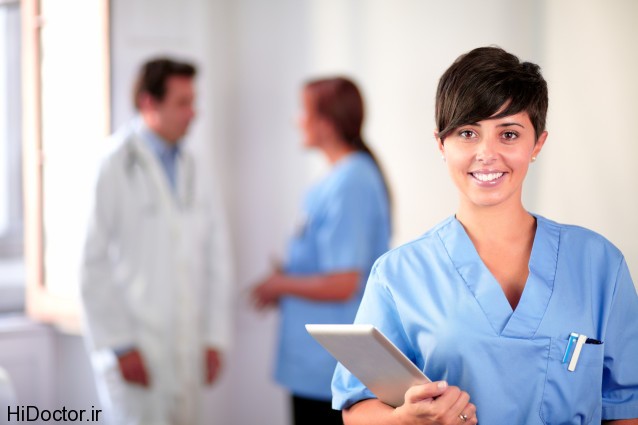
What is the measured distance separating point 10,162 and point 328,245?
189 cm

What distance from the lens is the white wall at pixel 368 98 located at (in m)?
1.61

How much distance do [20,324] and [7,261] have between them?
51 cm

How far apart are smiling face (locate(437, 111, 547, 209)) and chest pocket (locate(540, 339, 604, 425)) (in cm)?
21

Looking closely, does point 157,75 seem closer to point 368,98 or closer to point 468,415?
point 368,98

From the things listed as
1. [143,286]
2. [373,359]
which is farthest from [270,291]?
[373,359]

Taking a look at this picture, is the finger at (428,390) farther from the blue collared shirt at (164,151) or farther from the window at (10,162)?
the window at (10,162)

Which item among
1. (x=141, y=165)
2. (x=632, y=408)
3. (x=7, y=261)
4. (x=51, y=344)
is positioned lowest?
(x=51, y=344)

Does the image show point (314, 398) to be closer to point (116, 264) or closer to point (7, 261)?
point (116, 264)

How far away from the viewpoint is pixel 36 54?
316 cm

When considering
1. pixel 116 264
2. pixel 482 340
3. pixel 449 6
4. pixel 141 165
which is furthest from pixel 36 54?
pixel 482 340

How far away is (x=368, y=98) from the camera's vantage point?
2.90 metres

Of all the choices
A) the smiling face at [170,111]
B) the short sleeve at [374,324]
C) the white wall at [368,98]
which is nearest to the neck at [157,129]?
the smiling face at [170,111]

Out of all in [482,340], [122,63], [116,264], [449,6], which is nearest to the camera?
[482,340]

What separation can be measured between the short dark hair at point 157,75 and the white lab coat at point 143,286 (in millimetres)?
149
